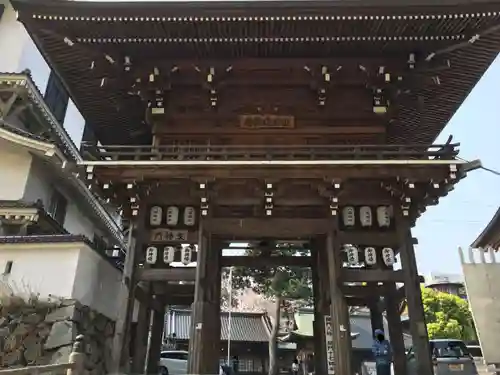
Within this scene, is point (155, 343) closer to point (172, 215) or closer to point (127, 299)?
point (127, 299)

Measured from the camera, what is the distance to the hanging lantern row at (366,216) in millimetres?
10383

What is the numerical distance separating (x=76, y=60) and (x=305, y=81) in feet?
19.0

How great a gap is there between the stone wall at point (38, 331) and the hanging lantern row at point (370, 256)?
635 centimetres

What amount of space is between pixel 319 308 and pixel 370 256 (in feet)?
8.73

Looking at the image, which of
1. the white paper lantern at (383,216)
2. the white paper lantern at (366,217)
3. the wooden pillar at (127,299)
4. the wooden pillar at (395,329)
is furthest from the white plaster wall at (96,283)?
the wooden pillar at (395,329)

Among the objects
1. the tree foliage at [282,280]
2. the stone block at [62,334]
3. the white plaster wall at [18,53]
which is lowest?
the stone block at [62,334]

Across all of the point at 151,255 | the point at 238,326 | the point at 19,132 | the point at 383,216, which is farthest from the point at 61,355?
the point at 238,326

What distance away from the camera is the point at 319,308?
12.0 meters

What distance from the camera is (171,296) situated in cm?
1309

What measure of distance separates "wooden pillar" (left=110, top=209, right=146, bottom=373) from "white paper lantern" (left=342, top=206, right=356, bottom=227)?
4.82m

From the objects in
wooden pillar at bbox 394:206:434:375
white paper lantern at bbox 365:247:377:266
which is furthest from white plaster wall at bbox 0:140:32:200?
wooden pillar at bbox 394:206:434:375

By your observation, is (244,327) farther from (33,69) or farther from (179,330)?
(33,69)

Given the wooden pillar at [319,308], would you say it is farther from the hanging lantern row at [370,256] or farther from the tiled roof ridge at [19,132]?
the tiled roof ridge at [19,132]

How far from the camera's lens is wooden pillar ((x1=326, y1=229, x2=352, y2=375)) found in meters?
9.03
